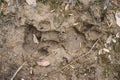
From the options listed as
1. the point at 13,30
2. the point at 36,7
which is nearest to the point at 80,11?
the point at 36,7

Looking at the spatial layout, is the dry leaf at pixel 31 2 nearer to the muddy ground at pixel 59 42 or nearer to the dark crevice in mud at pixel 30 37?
the muddy ground at pixel 59 42

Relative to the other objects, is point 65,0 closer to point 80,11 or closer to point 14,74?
point 80,11

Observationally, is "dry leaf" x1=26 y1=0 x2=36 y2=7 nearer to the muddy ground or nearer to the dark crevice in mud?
the muddy ground

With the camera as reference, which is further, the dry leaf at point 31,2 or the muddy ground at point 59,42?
the dry leaf at point 31,2

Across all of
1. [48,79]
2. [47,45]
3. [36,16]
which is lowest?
[48,79]

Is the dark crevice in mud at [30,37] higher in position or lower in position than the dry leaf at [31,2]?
lower

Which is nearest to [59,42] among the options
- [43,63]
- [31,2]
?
[43,63]

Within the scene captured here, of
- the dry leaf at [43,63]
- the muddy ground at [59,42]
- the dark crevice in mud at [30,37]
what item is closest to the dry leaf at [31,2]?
the muddy ground at [59,42]

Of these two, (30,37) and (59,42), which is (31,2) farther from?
(59,42)

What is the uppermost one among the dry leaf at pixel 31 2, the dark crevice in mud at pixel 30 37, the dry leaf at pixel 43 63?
the dry leaf at pixel 31 2
